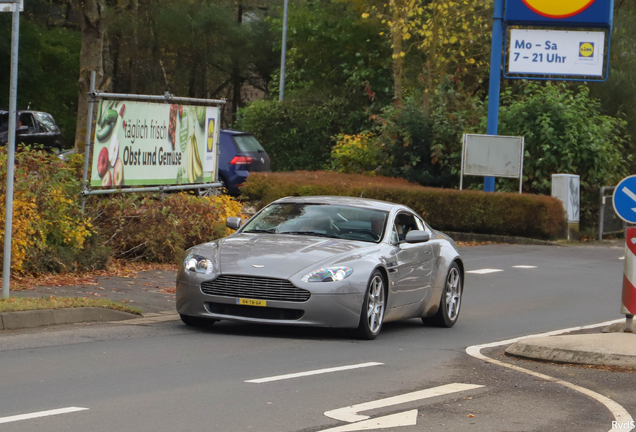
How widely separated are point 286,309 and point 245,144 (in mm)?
17784

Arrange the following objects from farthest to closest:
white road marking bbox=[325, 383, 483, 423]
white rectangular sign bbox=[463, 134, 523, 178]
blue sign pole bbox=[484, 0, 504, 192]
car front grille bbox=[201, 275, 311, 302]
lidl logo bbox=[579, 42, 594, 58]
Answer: lidl logo bbox=[579, 42, 594, 58]
blue sign pole bbox=[484, 0, 504, 192]
white rectangular sign bbox=[463, 134, 523, 178]
car front grille bbox=[201, 275, 311, 302]
white road marking bbox=[325, 383, 483, 423]

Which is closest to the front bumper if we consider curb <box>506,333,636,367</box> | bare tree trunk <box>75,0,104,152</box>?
curb <box>506,333,636,367</box>

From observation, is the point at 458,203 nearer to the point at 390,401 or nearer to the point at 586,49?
the point at 586,49

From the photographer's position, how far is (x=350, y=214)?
11.3 meters

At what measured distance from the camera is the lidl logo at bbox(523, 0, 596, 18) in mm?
26984

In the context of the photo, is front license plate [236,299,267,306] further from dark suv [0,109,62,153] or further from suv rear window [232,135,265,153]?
dark suv [0,109,62,153]

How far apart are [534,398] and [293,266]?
303 centimetres

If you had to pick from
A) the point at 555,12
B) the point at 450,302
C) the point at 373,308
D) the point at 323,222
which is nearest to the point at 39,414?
the point at 373,308

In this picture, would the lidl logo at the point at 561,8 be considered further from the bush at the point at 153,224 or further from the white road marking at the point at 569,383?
the white road marking at the point at 569,383

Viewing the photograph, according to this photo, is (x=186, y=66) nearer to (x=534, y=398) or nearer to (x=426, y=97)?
(x=426, y=97)

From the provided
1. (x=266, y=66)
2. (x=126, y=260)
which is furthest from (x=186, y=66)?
(x=126, y=260)

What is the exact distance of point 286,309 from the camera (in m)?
9.84

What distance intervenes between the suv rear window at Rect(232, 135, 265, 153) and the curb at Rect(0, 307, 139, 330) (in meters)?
16.2

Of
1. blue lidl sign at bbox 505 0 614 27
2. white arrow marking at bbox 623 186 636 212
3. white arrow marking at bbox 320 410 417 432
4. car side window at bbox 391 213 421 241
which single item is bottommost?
white arrow marking at bbox 320 410 417 432
